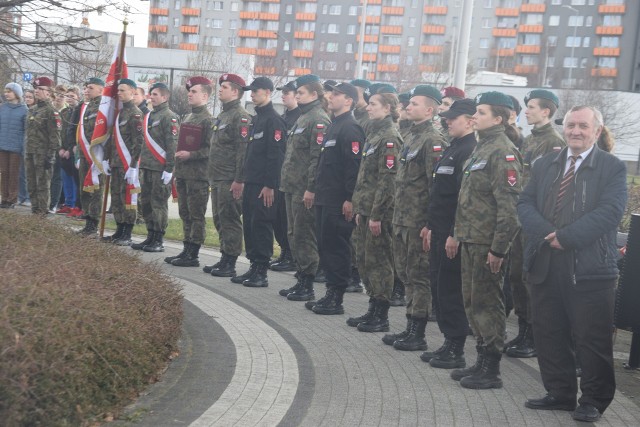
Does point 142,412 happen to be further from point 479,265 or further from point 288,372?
point 479,265

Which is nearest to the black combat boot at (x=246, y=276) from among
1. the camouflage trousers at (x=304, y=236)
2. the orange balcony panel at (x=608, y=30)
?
the camouflage trousers at (x=304, y=236)

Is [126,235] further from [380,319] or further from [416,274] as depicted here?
[416,274]

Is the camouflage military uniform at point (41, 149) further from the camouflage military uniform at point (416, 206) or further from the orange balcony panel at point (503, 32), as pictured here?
the orange balcony panel at point (503, 32)

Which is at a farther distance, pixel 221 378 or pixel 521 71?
pixel 521 71

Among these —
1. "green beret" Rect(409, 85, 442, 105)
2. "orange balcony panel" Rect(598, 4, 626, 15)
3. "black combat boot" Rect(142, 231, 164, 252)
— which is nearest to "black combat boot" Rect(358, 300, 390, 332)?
"green beret" Rect(409, 85, 442, 105)

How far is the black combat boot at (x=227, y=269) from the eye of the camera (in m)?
12.0

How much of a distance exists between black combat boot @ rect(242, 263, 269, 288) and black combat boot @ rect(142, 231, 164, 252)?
8.80 ft

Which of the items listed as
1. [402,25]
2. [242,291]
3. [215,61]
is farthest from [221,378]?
[402,25]

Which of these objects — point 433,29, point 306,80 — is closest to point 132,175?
point 306,80

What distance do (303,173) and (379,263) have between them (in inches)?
87.6

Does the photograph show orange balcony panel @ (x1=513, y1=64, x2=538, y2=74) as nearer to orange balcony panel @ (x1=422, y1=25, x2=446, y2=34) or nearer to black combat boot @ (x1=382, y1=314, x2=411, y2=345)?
orange balcony panel @ (x1=422, y1=25, x2=446, y2=34)

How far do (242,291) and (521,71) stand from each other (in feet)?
325

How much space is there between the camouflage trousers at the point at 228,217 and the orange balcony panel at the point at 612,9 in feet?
307

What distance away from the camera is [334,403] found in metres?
6.50
